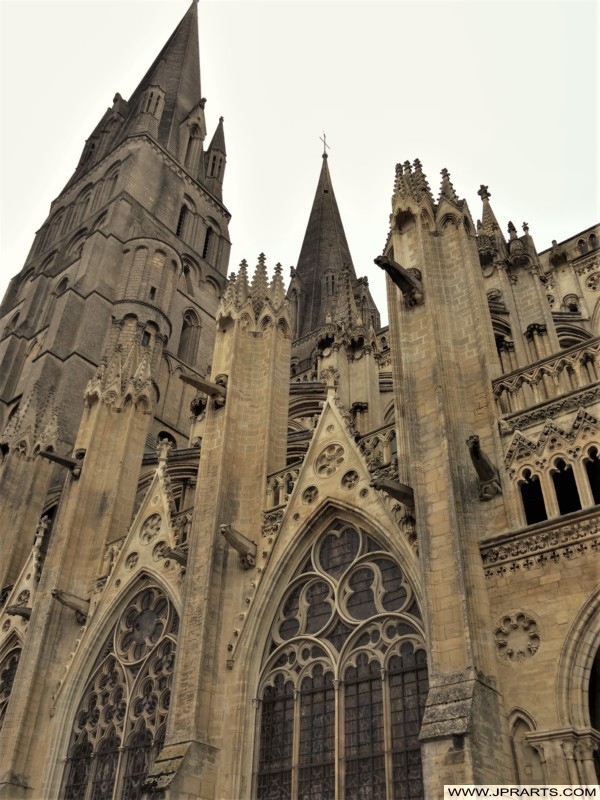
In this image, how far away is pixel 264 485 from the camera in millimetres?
14766

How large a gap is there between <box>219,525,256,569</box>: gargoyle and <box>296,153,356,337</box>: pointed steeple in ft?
92.3

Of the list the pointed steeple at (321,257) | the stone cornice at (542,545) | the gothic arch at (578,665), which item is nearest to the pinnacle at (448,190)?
the stone cornice at (542,545)

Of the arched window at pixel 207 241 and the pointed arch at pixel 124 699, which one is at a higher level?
the arched window at pixel 207 241

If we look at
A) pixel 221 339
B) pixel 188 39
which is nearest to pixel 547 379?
pixel 221 339

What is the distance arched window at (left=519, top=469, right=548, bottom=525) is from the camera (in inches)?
432

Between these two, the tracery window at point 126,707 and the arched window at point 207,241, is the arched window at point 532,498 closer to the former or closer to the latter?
the tracery window at point 126,707

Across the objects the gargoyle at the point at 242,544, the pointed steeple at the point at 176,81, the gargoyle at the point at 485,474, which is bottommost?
the gargoyle at the point at 485,474

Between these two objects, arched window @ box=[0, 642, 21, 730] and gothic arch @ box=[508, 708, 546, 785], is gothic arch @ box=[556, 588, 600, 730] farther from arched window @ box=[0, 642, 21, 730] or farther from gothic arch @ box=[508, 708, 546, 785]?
arched window @ box=[0, 642, 21, 730]

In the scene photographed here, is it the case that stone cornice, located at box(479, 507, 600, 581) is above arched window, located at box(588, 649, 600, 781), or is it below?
above

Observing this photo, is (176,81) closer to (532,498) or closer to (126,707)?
(126,707)

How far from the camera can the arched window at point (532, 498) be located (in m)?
11.0

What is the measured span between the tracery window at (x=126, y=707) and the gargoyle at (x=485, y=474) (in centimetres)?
659

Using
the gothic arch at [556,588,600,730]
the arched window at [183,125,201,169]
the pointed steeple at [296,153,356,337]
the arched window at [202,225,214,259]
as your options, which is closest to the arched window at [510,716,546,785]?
the gothic arch at [556,588,600,730]

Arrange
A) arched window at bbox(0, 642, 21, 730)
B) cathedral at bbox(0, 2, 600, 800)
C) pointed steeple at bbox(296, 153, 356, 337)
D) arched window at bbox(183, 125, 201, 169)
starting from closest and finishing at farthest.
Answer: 1. cathedral at bbox(0, 2, 600, 800)
2. arched window at bbox(0, 642, 21, 730)
3. pointed steeple at bbox(296, 153, 356, 337)
4. arched window at bbox(183, 125, 201, 169)
